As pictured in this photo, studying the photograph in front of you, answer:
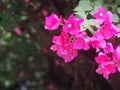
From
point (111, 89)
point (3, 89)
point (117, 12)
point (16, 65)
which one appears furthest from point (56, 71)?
point (117, 12)

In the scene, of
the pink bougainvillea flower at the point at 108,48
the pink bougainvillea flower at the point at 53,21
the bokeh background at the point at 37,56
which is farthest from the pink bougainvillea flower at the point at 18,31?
the pink bougainvillea flower at the point at 108,48

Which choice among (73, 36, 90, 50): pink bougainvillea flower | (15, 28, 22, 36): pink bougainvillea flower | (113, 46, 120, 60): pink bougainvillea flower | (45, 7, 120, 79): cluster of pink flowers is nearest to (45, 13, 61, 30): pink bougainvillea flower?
(45, 7, 120, 79): cluster of pink flowers

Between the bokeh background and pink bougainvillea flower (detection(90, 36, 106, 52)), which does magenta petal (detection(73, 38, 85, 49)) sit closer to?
→ pink bougainvillea flower (detection(90, 36, 106, 52))

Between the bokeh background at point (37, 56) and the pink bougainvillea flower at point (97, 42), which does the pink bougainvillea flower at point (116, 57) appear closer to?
the pink bougainvillea flower at point (97, 42)

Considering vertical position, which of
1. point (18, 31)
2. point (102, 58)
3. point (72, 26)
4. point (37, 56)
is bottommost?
point (37, 56)

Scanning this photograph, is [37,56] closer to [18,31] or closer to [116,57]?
[18,31]

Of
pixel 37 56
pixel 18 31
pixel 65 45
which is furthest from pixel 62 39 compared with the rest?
pixel 37 56
